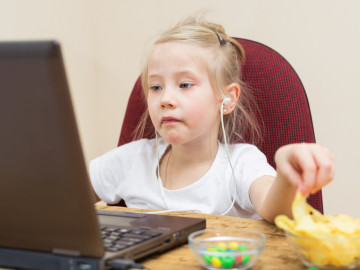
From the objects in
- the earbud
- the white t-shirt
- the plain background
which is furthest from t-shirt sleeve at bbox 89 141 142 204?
the plain background

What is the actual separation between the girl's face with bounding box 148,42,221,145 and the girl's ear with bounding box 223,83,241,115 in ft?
0.13

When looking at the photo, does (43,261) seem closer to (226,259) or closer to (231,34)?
(226,259)

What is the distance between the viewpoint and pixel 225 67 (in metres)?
1.38

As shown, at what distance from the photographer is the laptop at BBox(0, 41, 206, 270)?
522mm

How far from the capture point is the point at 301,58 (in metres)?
1.98

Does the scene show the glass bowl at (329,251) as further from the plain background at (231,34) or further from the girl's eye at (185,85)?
the plain background at (231,34)

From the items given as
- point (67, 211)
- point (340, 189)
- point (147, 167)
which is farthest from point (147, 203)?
point (340, 189)

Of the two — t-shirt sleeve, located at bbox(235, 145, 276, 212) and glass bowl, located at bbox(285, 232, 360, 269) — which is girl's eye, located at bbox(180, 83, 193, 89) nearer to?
t-shirt sleeve, located at bbox(235, 145, 276, 212)

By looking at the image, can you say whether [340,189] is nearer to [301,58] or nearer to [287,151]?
[301,58]

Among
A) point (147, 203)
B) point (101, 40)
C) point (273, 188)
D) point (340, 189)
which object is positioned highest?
point (101, 40)

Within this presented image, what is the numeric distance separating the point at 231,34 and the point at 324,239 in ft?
5.06

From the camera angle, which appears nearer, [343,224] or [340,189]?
[343,224]

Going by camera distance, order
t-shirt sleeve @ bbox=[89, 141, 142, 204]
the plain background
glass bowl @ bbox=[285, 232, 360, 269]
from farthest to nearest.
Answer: the plain background → t-shirt sleeve @ bbox=[89, 141, 142, 204] → glass bowl @ bbox=[285, 232, 360, 269]

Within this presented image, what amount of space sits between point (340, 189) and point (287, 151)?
1296 mm
